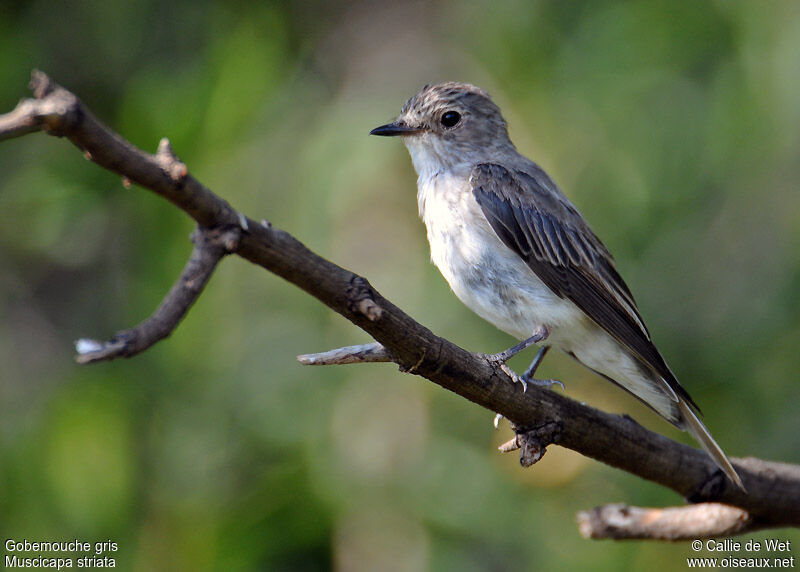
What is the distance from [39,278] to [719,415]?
3626 millimetres

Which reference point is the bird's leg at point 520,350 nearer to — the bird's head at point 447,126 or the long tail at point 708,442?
the long tail at point 708,442

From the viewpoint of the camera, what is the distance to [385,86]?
Answer: 15.5 feet

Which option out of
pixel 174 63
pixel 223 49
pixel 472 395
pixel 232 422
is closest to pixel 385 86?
pixel 223 49

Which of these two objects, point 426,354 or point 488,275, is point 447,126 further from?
point 426,354

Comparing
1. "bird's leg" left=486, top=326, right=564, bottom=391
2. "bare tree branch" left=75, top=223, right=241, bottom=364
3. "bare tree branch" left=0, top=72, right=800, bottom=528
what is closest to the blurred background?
"bird's leg" left=486, top=326, right=564, bottom=391

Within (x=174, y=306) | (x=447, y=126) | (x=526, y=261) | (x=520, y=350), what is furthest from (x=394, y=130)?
(x=174, y=306)

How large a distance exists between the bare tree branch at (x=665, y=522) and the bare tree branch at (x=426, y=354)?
2.8 inches

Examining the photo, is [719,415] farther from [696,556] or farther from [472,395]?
[472,395]

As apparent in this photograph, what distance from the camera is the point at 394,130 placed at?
3527 millimetres

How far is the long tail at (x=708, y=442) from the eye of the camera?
2.92 m

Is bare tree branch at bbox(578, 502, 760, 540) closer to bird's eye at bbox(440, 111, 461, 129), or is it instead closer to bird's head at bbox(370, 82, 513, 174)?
bird's head at bbox(370, 82, 513, 174)

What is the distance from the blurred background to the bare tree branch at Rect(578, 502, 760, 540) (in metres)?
0.83

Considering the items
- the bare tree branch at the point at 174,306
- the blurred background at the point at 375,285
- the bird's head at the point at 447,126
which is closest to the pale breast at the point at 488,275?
the bird's head at the point at 447,126

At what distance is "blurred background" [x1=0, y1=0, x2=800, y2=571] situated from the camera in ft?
12.8
